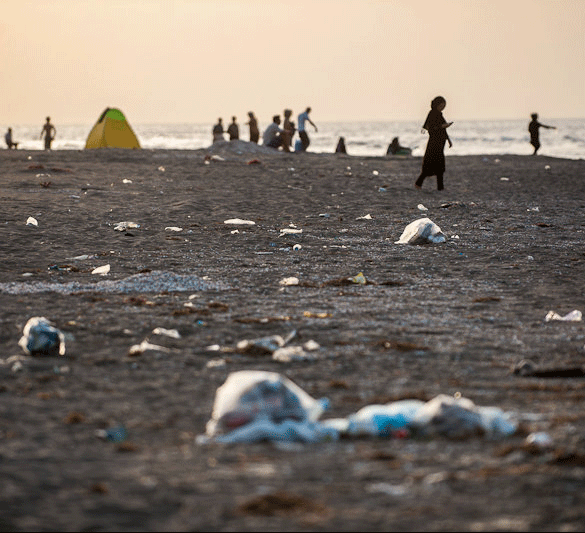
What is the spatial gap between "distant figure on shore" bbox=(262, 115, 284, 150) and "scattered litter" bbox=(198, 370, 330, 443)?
21135 mm

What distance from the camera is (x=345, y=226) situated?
10.3 m

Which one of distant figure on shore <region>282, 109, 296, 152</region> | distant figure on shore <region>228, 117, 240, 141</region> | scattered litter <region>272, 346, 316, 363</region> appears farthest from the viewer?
distant figure on shore <region>228, 117, 240, 141</region>

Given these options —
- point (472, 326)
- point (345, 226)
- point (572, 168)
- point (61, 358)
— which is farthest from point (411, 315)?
point (572, 168)

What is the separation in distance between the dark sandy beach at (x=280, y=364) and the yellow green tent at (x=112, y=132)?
15.0 m

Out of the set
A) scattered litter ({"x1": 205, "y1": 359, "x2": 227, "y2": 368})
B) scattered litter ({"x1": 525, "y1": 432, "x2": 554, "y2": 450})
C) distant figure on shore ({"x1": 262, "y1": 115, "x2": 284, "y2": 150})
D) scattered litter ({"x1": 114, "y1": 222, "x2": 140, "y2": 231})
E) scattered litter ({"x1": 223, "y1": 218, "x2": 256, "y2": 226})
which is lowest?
scattered litter ({"x1": 205, "y1": 359, "x2": 227, "y2": 368})

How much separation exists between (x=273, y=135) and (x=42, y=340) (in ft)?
66.9

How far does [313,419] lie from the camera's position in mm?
3221

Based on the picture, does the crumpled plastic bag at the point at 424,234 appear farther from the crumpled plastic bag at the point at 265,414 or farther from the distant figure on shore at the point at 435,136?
the crumpled plastic bag at the point at 265,414

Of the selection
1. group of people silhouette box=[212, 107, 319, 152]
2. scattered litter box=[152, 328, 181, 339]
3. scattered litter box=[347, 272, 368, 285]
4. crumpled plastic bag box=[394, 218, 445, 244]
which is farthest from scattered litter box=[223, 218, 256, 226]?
group of people silhouette box=[212, 107, 319, 152]

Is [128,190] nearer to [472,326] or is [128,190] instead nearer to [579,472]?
[472,326]

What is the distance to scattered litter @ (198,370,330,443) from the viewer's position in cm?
307

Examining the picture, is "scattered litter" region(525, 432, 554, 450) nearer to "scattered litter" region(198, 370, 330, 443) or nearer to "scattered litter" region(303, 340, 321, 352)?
"scattered litter" region(198, 370, 330, 443)

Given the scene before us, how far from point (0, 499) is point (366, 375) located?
189 cm

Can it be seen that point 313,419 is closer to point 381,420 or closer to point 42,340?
point 381,420
